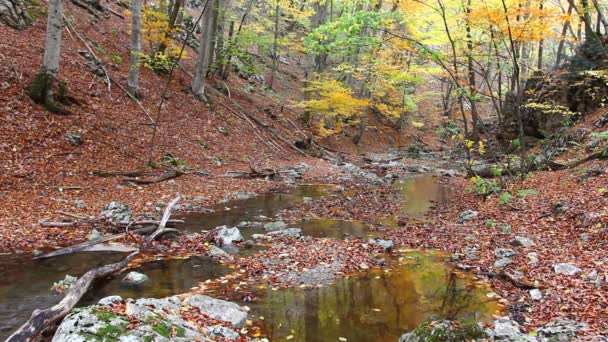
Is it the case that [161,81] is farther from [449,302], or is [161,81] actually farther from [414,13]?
[449,302]

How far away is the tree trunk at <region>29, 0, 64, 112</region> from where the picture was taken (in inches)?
473

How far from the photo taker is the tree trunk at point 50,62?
39.4 ft

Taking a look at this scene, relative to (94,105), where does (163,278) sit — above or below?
below

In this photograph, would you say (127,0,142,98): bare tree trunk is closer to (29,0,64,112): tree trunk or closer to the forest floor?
the forest floor

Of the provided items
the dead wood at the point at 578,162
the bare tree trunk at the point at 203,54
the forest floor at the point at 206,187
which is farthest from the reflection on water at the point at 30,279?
the bare tree trunk at the point at 203,54

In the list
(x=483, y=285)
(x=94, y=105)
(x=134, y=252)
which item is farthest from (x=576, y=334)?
(x=94, y=105)

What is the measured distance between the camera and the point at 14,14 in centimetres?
1575

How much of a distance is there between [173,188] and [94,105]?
16.1ft

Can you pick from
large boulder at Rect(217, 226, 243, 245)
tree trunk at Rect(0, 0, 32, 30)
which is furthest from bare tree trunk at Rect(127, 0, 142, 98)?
large boulder at Rect(217, 226, 243, 245)

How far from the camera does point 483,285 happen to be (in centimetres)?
676

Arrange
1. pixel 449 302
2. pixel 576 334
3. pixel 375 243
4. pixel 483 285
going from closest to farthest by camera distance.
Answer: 1. pixel 576 334
2. pixel 449 302
3. pixel 483 285
4. pixel 375 243

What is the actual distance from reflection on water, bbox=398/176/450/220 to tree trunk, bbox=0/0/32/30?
15780 millimetres

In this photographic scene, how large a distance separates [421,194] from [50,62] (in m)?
13.4

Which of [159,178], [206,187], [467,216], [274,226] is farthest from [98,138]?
[467,216]
